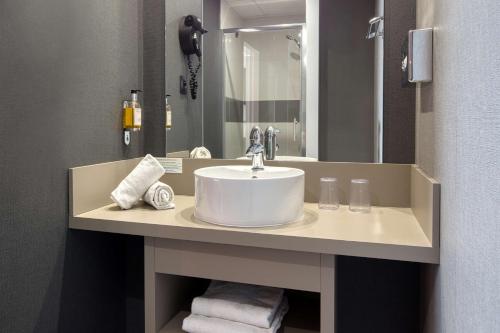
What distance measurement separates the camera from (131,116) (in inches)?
61.9

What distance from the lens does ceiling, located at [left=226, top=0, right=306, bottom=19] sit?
5.07 ft

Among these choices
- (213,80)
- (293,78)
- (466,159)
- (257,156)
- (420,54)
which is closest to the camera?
(466,159)

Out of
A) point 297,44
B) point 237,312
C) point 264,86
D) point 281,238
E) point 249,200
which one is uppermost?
point 297,44

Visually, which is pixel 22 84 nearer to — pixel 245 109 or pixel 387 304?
pixel 245 109

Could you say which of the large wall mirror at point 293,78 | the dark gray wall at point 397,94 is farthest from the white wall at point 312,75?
the dark gray wall at point 397,94

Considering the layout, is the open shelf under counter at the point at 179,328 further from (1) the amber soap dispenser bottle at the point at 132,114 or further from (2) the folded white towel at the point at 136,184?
(1) the amber soap dispenser bottle at the point at 132,114

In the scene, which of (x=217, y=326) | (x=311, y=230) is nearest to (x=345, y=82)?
(x=311, y=230)

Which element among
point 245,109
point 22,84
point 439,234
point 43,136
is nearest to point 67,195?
point 43,136

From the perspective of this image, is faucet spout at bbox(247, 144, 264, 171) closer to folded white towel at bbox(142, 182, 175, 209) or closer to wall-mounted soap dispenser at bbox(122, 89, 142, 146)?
folded white towel at bbox(142, 182, 175, 209)

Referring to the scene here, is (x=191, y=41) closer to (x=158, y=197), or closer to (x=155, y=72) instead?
(x=155, y=72)

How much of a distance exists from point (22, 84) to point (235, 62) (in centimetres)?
81

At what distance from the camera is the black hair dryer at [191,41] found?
1.71m

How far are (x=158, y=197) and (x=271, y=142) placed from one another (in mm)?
507

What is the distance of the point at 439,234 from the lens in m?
0.97
